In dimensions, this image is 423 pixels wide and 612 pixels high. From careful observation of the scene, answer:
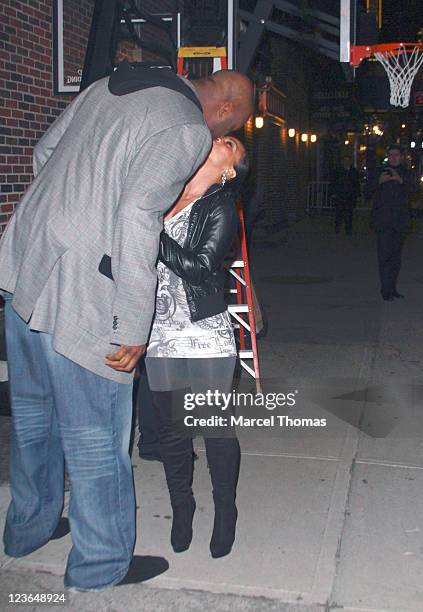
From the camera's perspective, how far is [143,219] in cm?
251

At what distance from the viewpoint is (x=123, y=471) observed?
9.48ft

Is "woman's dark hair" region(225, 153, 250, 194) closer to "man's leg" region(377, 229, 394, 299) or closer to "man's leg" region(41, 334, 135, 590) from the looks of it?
"man's leg" region(41, 334, 135, 590)

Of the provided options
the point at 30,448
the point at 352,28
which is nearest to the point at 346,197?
the point at 352,28

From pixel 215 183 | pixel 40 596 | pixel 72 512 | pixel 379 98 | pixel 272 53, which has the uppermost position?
pixel 272 53

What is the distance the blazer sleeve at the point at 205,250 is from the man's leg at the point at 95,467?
0.53m

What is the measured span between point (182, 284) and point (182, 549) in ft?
3.94

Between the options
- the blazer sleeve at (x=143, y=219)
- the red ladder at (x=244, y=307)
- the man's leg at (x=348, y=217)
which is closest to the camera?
the blazer sleeve at (x=143, y=219)

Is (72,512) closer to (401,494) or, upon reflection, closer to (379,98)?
(401,494)

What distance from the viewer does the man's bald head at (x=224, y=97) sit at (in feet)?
9.59

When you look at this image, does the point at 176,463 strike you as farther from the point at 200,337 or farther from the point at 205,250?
the point at 205,250

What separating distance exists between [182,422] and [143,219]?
1.11m

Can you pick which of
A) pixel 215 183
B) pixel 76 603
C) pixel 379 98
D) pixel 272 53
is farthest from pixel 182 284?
pixel 272 53

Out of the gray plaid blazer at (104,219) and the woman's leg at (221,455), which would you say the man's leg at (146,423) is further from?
the gray plaid blazer at (104,219)

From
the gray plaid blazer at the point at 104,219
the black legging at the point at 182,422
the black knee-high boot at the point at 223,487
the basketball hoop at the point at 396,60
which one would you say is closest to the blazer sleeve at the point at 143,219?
the gray plaid blazer at the point at 104,219
